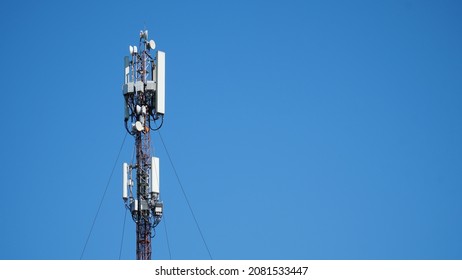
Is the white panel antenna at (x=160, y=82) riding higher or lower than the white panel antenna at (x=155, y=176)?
higher

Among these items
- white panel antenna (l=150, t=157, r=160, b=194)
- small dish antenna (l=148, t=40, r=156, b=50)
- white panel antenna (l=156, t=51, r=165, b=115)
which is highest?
small dish antenna (l=148, t=40, r=156, b=50)

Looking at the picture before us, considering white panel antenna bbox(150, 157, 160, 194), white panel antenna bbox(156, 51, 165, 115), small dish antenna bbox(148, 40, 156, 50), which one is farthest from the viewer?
small dish antenna bbox(148, 40, 156, 50)

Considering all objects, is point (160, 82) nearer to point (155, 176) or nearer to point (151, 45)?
point (151, 45)

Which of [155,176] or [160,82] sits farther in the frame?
[160,82]

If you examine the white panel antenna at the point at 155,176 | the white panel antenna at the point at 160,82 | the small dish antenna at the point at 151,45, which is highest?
the small dish antenna at the point at 151,45

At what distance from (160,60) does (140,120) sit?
515 cm

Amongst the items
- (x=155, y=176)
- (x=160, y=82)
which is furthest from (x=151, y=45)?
(x=155, y=176)

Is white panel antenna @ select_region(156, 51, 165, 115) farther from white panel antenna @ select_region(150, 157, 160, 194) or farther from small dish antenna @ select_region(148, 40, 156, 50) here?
white panel antenna @ select_region(150, 157, 160, 194)

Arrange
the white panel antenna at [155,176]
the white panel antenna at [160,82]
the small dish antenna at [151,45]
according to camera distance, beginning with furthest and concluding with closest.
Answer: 1. the small dish antenna at [151,45]
2. the white panel antenna at [160,82]
3. the white panel antenna at [155,176]

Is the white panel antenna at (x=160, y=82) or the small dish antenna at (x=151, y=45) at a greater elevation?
the small dish antenna at (x=151, y=45)

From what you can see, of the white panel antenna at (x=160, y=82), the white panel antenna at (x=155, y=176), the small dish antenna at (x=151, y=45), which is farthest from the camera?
the small dish antenna at (x=151, y=45)

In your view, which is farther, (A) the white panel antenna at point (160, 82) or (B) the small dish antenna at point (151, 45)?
(B) the small dish antenna at point (151, 45)

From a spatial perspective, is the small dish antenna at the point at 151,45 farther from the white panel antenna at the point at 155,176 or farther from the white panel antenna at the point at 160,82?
the white panel antenna at the point at 155,176
